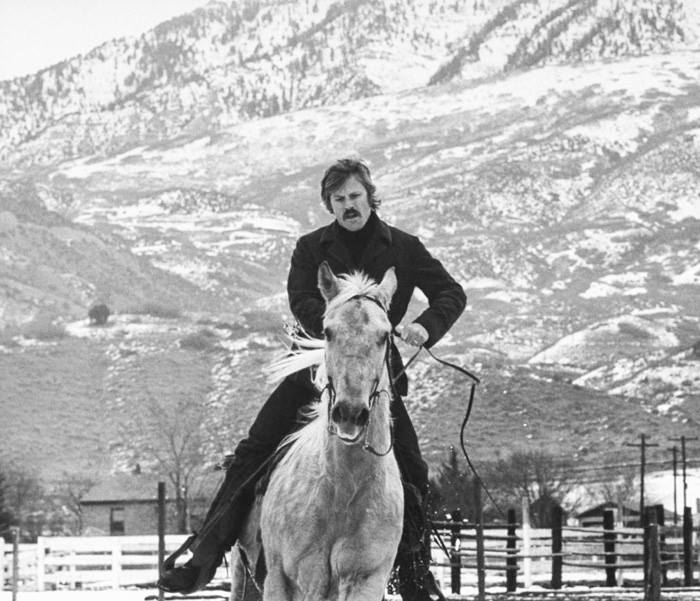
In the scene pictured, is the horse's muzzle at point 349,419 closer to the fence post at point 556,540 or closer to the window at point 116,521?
the fence post at point 556,540

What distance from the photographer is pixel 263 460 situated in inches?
336

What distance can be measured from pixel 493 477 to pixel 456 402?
6691 cm

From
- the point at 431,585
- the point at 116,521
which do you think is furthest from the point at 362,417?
the point at 116,521

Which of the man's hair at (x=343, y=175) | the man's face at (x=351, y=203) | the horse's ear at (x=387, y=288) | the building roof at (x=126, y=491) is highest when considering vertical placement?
the building roof at (x=126, y=491)

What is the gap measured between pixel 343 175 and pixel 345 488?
5.28ft

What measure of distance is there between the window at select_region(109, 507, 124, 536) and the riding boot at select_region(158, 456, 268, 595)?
11651 cm

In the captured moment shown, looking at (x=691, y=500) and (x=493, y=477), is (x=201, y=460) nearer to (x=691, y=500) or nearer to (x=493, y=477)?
(x=493, y=477)

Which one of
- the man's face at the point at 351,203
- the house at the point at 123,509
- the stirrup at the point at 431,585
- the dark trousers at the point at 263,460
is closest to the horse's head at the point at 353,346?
the man's face at the point at 351,203

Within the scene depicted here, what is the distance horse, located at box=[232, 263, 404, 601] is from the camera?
709 cm

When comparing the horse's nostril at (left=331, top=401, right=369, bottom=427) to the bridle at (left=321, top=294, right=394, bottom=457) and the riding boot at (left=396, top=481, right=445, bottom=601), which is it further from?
the riding boot at (left=396, top=481, right=445, bottom=601)

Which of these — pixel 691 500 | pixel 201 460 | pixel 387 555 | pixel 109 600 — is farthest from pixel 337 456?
pixel 201 460

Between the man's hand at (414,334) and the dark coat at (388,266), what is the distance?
39 centimetres

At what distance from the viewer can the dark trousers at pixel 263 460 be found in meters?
8.26

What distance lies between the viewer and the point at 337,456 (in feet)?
24.0
